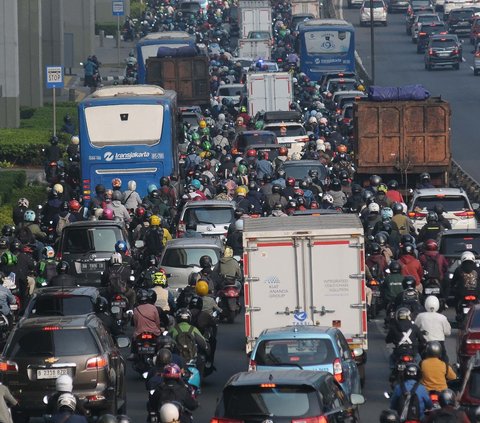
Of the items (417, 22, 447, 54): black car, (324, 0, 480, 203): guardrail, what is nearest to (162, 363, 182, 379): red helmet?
(324, 0, 480, 203): guardrail

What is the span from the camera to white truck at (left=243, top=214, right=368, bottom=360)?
79.8 ft

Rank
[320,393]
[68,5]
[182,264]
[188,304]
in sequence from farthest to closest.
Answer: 1. [68,5]
2. [182,264]
3. [188,304]
4. [320,393]

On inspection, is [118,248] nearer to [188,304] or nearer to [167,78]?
[188,304]

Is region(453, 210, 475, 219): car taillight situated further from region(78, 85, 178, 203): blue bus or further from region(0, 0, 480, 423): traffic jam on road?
region(78, 85, 178, 203): blue bus

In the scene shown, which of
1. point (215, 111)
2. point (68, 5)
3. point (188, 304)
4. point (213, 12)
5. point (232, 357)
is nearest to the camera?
point (188, 304)

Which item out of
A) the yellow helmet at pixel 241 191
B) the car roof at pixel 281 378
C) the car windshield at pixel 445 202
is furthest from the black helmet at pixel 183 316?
the yellow helmet at pixel 241 191

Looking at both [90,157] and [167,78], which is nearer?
[90,157]

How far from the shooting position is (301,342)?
66.6ft

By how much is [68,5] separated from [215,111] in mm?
24518

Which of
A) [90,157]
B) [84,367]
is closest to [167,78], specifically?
[90,157]

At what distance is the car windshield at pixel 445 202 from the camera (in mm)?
35969

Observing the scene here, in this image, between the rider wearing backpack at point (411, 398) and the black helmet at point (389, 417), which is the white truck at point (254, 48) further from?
the black helmet at point (389, 417)

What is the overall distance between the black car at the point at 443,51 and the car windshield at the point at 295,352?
196 ft

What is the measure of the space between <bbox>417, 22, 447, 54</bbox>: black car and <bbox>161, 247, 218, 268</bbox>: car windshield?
A: 55.7 meters
